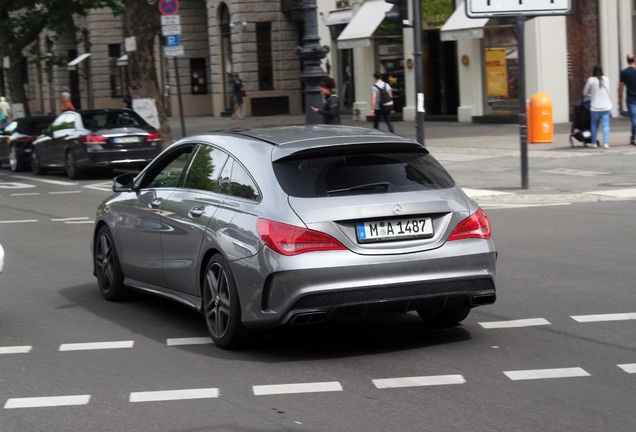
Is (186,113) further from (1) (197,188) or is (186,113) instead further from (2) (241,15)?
(1) (197,188)

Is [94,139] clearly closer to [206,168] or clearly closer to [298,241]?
[206,168]

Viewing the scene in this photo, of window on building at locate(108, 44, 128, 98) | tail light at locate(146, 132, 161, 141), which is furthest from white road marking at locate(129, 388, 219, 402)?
window on building at locate(108, 44, 128, 98)

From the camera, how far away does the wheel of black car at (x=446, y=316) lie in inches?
302

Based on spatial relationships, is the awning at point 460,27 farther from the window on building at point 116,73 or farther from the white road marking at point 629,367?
the window on building at point 116,73

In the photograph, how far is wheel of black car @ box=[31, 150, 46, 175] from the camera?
2542cm

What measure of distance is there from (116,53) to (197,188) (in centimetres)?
Result: 5156

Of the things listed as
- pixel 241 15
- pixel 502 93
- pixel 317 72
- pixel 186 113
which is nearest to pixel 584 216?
pixel 317 72

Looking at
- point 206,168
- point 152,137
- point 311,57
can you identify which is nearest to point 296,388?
point 206,168

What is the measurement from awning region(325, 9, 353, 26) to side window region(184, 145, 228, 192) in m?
32.4

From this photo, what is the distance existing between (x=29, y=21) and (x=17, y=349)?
32.1 m

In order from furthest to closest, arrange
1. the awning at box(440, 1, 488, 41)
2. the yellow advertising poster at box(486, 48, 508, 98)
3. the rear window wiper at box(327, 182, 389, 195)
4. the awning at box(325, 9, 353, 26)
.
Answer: the awning at box(325, 9, 353, 26) < the yellow advertising poster at box(486, 48, 508, 98) < the awning at box(440, 1, 488, 41) < the rear window wiper at box(327, 182, 389, 195)

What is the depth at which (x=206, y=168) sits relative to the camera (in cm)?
791

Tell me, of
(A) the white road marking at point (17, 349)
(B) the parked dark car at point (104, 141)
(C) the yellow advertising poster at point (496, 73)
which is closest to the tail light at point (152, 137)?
(B) the parked dark car at point (104, 141)

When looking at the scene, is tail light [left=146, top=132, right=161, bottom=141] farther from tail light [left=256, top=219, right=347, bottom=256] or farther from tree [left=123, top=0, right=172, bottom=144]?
tail light [left=256, top=219, right=347, bottom=256]
